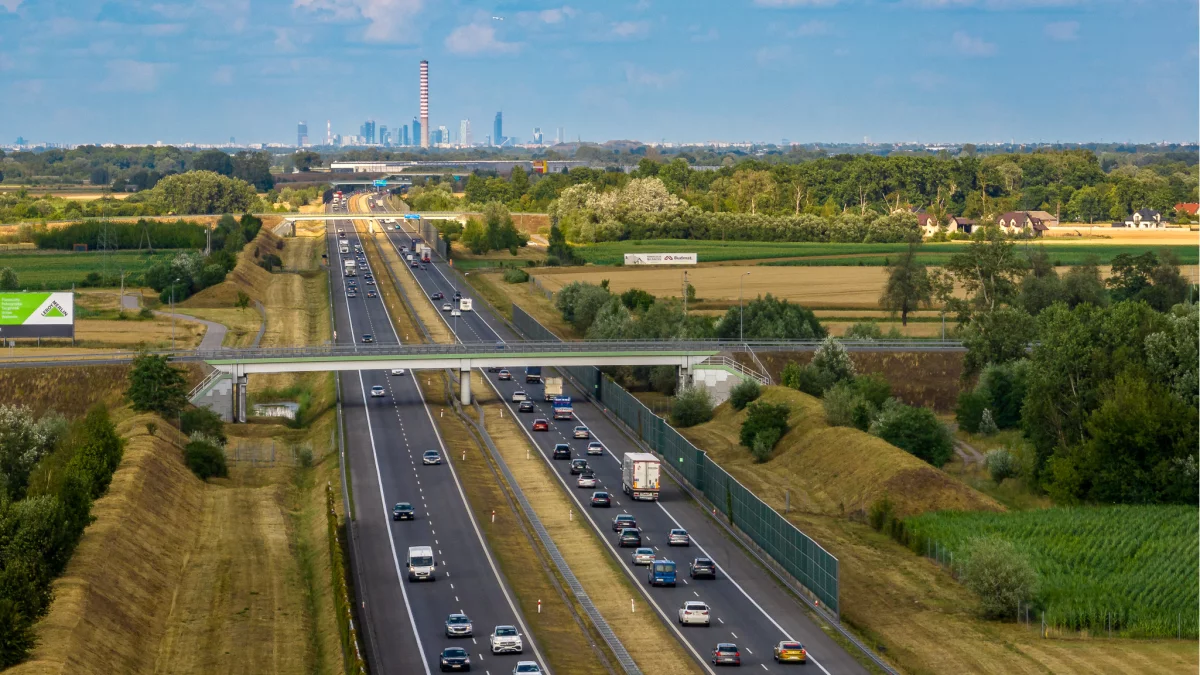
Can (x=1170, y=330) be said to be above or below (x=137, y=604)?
above

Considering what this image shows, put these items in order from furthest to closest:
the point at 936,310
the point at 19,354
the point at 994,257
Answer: the point at 936,310, the point at 994,257, the point at 19,354

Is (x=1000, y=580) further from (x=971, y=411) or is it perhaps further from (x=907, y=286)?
(x=907, y=286)

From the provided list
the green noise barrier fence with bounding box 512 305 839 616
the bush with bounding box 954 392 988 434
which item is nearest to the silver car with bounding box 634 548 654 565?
the green noise barrier fence with bounding box 512 305 839 616

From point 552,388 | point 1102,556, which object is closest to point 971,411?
point 552,388

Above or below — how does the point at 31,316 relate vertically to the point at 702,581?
above

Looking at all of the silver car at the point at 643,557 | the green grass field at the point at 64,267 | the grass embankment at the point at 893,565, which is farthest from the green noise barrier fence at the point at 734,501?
the green grass field at the point at 64,267

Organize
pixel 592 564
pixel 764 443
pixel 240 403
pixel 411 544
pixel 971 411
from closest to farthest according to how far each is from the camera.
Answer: pixel 592 564 < pixel 411 544 < pixel 764 443 < pixel 240 403 < pixel 971 411

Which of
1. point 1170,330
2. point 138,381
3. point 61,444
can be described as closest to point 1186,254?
point 1170,330

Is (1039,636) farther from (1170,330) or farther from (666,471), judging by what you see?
(1170,330)
